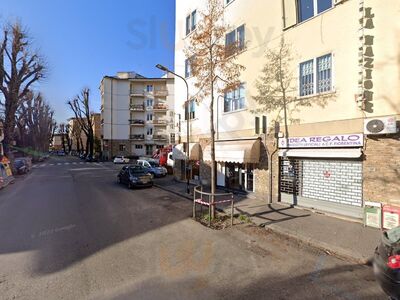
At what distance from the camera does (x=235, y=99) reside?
46.2ft

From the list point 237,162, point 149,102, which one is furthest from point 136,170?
point 149,102

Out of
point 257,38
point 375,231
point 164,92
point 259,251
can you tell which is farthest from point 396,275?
point 164,92

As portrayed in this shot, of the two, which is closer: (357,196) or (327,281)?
(327,281)

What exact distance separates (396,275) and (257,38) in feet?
36.4

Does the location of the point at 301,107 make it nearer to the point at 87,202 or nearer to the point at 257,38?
the point at 257,38

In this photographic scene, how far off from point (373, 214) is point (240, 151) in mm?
5697

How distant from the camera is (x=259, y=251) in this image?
21.4 ft

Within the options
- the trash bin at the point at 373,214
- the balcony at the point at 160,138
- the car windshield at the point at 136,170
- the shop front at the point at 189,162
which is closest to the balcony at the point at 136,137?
the balcony at the point at 160,138

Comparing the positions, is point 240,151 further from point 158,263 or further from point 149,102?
point 149,102

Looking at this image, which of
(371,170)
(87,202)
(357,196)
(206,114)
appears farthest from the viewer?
(206,114)

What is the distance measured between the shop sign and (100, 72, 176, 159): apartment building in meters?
44.4

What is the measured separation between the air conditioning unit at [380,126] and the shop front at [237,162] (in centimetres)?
465

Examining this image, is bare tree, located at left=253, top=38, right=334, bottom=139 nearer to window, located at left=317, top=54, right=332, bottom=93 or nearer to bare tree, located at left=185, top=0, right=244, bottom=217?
window, located at left=317, top=54, right=332, bottom=93

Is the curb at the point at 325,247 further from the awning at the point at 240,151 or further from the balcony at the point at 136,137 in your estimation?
the balcony at the point at 136,137
